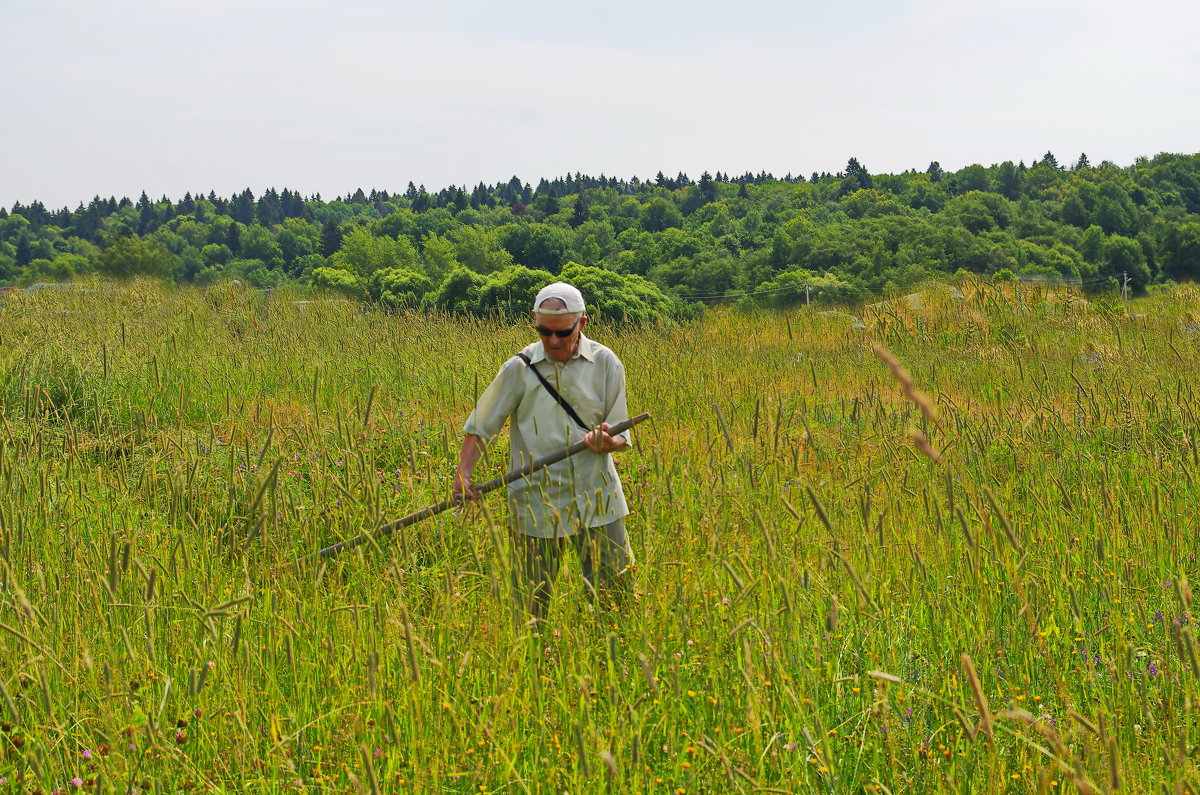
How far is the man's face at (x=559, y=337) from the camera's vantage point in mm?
3461

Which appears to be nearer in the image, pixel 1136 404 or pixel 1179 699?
pixel 1179 699

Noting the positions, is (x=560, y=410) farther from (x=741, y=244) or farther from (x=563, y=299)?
(x=741, y=244)

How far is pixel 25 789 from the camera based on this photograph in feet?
6.65

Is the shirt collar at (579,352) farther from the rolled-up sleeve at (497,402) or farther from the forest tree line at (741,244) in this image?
the forest tree line at (741,244)

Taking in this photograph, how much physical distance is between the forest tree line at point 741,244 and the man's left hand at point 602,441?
10716mm

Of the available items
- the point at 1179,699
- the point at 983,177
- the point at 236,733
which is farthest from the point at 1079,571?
the point at 983,177

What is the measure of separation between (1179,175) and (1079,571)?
96898 mm

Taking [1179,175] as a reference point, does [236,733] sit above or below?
below

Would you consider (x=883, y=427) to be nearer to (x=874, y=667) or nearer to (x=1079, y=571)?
(x=1079, y=571)

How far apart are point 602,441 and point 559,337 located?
19.9 inches

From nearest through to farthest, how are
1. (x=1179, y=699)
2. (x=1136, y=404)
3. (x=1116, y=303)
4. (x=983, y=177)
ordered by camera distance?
1. (x=1179, y=699)
2. (x=1136, y=404)
3. (x=1116, y=303)
4. (x=983, y=177)

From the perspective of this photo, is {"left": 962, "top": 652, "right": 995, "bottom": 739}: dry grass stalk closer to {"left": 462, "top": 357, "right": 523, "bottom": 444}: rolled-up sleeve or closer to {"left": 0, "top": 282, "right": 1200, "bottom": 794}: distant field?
{"left": 0, "top": 282, "right": 1200, "bottom": 794}: distant field

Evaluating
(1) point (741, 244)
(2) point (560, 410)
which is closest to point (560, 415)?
(2) point (560, 410)

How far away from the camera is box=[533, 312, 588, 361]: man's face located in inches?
136
